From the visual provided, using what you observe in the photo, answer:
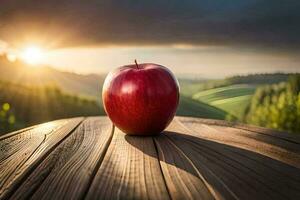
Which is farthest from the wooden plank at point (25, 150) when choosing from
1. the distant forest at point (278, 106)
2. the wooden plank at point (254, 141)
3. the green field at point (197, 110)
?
the green field at point (197, 110)

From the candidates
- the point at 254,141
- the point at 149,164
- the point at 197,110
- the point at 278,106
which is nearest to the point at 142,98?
the point at 254,141

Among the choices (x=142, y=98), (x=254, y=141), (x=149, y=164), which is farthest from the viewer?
(x=142, y=98)

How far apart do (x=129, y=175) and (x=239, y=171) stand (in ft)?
1.02

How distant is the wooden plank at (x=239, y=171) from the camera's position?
1004 mm

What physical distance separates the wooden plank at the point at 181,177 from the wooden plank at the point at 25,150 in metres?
0.38

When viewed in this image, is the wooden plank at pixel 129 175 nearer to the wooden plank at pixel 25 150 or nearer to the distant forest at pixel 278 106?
the wooden plank at pixel 25 150

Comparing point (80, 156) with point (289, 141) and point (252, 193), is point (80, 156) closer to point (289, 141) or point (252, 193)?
point (252, 193)

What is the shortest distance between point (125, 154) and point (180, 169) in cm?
28

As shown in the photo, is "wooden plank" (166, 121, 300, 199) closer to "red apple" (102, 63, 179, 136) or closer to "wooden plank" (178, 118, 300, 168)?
"wooden plank" (178, 118, 300, 168)

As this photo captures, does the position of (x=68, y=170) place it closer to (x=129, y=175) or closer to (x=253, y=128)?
(x=129, y=175)

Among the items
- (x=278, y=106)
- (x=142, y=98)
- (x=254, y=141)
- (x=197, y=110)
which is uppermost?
(x=142, y=98)

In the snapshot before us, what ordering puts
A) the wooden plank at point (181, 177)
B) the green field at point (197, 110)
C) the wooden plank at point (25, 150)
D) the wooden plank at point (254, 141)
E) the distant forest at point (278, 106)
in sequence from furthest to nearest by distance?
the green field at point (197, 110) → the distant forest at point (278, 106) → the wooden plank at point (254, 141) → the wooden plank at point (25, 150) → the wooden plank at point (181, 177)

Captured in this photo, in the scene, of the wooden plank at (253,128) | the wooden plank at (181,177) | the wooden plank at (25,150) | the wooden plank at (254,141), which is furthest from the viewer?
the wooden plank at (253,128)

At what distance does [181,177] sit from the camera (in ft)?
3.63
